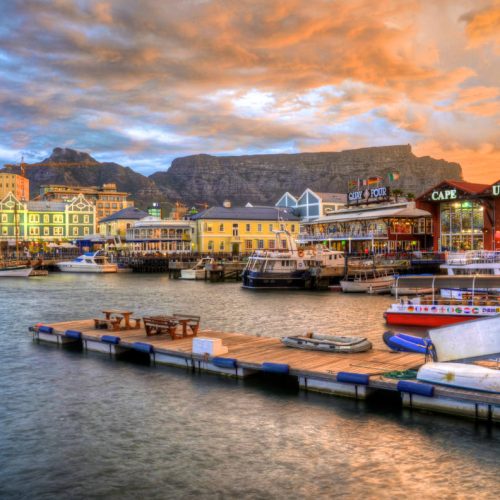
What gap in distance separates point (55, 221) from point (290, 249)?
95.0m

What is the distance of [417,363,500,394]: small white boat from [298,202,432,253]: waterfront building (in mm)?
68625

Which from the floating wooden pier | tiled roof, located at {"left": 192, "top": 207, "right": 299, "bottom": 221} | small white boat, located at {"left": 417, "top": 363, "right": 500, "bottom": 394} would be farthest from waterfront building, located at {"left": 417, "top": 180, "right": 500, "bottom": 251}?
small white boat, located at {"left": 417, "top": 363, "right": 500, "bottom": 394}

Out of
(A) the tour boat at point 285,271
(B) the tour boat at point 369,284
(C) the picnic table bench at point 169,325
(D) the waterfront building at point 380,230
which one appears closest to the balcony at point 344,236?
(D) the waterfront building at point 380,230

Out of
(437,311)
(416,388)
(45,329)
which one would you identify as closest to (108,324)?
(45,329)

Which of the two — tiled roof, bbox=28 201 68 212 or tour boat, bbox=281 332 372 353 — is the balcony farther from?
tiled roof, bbox=28 201 68 212

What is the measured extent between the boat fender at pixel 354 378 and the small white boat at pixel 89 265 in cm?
9380

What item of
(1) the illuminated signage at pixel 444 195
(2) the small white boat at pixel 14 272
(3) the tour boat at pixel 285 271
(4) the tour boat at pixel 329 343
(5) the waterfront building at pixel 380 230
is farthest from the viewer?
(2) the small white boat at pixel 14 272

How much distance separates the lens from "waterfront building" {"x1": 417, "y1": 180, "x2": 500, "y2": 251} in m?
78.8

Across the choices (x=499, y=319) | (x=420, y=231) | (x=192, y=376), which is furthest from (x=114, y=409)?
(x=420, y=231)

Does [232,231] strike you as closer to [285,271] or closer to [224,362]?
[285,271]

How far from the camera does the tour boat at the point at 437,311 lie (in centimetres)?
3288

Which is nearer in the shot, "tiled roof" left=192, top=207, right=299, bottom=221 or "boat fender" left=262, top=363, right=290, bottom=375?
"boat fender" left=262, top=363, right=290, bottom=375

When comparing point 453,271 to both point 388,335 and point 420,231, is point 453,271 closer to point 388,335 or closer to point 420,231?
point 420,231

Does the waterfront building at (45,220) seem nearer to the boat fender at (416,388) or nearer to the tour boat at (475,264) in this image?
the tour boat at (475,264)
